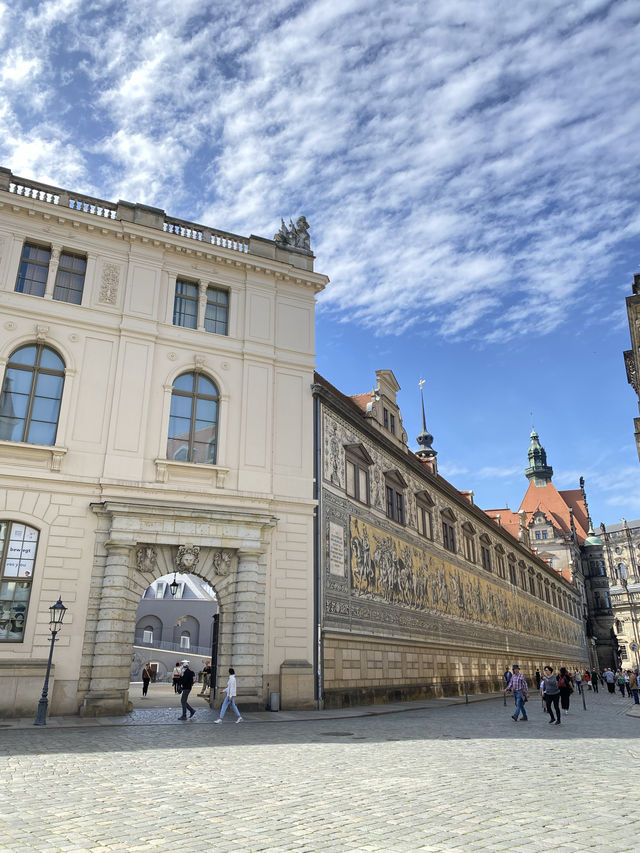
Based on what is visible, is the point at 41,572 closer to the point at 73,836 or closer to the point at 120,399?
the point at 120,399

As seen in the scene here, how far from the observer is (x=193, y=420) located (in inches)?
843

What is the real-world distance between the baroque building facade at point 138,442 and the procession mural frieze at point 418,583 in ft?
13.9

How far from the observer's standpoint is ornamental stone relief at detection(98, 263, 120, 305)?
70.1 ft

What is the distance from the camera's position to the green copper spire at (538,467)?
110m

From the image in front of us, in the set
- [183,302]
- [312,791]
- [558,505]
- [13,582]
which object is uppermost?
[558,505]

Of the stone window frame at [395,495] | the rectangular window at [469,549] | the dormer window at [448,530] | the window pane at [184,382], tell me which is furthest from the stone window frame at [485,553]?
the window pane at [184,382]

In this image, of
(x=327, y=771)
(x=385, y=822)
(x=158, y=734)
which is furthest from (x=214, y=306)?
(x=385, y=822)

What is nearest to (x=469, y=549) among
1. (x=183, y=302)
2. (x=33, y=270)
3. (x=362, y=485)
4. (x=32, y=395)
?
(x=362, y=485)

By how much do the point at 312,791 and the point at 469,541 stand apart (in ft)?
117

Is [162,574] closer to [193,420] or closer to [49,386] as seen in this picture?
[193,420]

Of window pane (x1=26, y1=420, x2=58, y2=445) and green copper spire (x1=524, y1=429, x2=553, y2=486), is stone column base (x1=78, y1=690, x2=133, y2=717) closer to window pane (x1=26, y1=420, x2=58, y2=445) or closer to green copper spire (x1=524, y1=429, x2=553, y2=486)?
window pane (x1=26, y1=420, x2=58, y2=445)

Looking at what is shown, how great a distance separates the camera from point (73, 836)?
5629mm

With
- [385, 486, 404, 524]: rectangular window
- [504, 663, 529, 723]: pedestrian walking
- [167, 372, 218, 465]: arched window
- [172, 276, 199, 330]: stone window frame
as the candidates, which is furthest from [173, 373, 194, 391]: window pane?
[504, 663, 529, 723]: pedestrian walking

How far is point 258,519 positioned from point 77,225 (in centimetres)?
1147
